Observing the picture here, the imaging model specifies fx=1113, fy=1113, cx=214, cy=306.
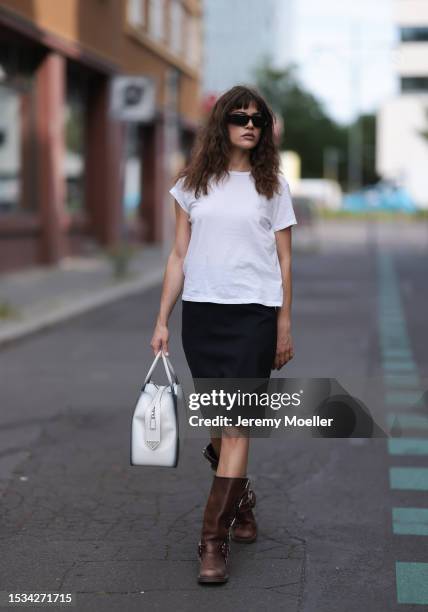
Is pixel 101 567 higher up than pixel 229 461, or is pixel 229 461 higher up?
pixel 229 461

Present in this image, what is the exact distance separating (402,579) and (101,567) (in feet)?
3.65

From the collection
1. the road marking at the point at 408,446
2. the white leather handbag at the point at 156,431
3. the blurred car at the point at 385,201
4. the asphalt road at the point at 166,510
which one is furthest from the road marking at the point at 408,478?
the blurred car at the point at 385,201

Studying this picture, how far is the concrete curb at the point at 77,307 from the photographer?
10578mm

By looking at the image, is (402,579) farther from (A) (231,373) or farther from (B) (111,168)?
(B) (111,168)

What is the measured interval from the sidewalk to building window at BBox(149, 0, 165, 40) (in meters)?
7.18

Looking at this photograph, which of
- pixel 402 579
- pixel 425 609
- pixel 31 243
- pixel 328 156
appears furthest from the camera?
pixel 328 156

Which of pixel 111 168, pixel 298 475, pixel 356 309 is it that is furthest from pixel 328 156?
pixel 298 475

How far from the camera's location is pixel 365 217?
5938 centimetres

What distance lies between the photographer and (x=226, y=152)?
4.06 meters

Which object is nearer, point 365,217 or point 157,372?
point 157,372

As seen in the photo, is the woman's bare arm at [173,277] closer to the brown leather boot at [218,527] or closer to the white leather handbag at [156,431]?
the white leather handbag at [156,431]

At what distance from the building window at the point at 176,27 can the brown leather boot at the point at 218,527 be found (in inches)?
1032

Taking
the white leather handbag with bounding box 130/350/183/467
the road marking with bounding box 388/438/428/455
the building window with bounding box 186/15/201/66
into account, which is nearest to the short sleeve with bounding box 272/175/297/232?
the white leather handbag with bounding box 130/350/183/467

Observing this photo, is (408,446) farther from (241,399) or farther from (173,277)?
(173,277)
